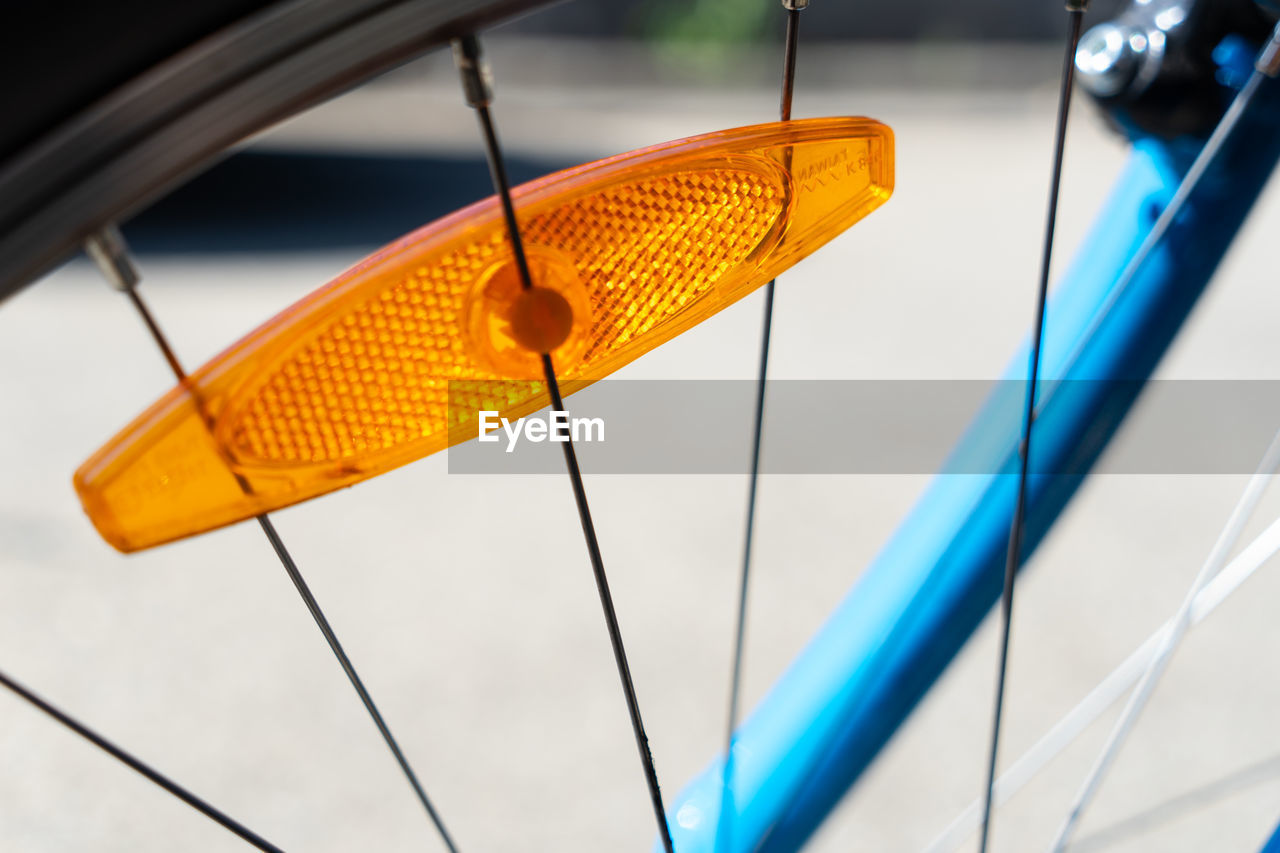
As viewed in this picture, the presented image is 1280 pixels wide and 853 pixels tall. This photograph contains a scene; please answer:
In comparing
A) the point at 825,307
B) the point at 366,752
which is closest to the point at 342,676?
the point at 366,752

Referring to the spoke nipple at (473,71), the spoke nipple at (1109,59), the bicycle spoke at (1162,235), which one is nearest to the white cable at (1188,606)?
the bicycle spoke at (1162,235)

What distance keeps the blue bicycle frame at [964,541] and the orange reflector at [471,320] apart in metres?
0.17

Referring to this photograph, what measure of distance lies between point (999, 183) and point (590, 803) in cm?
215

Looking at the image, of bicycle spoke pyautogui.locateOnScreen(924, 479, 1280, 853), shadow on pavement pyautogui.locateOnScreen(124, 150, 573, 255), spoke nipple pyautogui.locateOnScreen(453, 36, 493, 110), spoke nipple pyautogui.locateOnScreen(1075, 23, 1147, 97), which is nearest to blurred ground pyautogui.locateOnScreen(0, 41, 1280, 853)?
bicycle spoke pyautogui.locateOnScreen(924, 479, 1280, 853)

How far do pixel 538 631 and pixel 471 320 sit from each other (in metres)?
0.94

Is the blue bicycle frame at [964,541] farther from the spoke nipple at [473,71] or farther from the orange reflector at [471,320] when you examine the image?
the spoke nipple at [473,71]

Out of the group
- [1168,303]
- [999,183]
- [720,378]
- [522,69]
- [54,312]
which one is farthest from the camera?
[522,69]

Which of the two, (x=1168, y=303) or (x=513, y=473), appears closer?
(x=1168, y=303)

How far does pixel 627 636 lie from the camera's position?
3.82 ft

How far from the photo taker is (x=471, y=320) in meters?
0.26

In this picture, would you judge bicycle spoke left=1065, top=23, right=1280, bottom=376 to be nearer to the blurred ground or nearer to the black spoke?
the black spoke

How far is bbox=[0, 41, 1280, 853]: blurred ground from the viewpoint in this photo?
0.94 meters

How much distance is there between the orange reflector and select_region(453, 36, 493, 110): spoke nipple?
0.13 ft

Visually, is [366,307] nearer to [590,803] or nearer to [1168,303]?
[1168,303]
